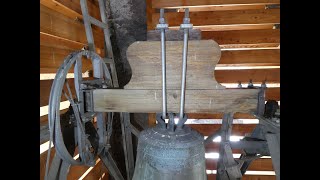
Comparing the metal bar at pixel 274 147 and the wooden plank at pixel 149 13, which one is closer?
the metal bar at pixel 274 147

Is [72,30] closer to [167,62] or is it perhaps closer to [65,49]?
[65,49]

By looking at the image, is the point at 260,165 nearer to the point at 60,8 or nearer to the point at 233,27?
the point at 233,27

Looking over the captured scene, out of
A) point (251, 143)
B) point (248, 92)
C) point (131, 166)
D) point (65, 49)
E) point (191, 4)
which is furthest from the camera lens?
point (191, 4)

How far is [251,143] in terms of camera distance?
2.15 m

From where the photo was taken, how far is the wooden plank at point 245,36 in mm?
3656

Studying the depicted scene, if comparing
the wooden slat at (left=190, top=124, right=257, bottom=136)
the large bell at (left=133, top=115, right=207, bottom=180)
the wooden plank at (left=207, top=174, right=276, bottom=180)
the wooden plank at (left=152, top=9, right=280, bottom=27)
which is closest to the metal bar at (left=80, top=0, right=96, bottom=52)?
the large bell at (left=133, top=115, right=207, bottom=180)

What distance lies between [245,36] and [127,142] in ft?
7.47

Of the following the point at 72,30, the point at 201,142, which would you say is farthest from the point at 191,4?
the point at 201,142

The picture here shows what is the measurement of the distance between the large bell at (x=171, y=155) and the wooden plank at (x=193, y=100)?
5.6 inches

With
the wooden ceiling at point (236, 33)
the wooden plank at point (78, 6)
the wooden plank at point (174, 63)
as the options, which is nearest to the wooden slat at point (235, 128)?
the wooden ceiling at point (236, 33)

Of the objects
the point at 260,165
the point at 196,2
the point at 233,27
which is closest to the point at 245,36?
the point at 233,27

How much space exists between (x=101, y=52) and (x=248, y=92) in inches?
91.5

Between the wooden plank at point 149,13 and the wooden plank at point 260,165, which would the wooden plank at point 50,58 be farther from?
the wooden plank at point 260,165

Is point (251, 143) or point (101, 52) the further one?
point (101, 52)
